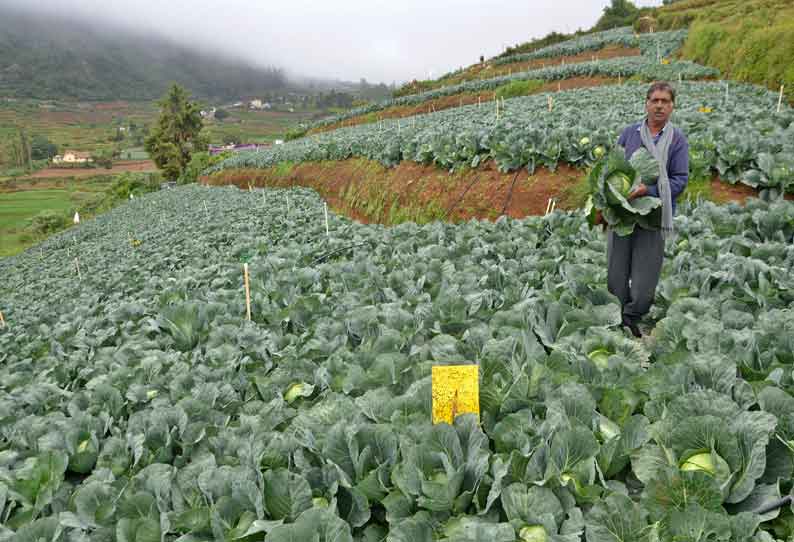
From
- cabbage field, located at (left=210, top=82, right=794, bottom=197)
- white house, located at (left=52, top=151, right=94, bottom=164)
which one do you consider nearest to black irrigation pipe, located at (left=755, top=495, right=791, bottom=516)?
cabbage field, located at (left=210, top=82, right=794, bottom=197)

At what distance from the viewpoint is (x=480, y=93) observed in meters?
31.4

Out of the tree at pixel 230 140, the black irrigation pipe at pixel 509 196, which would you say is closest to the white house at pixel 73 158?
the tree at pixel 230 140

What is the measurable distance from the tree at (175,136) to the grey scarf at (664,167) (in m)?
51.3

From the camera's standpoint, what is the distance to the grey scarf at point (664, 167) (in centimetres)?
337

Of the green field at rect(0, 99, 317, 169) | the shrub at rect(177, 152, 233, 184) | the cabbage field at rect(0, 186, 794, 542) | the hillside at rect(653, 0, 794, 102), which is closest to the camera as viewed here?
the cabbage field at rect(0, 186, 794, 542)

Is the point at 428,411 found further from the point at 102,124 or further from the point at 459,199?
the point at 102,124

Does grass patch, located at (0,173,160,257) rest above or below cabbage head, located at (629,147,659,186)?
below

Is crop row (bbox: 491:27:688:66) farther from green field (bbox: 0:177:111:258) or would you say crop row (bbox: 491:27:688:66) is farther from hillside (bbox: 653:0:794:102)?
green field (bbox: 0:177:111:258)

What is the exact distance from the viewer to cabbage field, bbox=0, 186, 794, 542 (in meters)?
1.76

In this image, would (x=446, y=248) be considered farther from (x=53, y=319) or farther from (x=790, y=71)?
(x=790, y=71)

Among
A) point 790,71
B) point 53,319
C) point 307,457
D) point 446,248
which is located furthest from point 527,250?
point 790,71

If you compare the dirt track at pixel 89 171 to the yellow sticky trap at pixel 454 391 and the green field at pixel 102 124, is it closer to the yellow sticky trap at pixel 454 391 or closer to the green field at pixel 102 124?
the green field at pixel 102 124

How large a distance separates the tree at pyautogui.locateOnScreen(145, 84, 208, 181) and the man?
168 ft

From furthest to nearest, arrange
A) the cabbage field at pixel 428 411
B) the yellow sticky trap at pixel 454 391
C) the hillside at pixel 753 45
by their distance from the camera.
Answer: the hillside at pixel 753 45
the yellow sticky trap at pixel 454 391
the cabbage field at pixel 428 411
